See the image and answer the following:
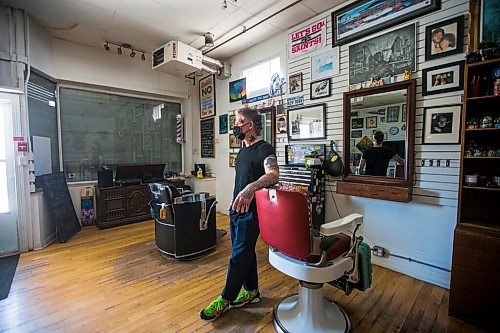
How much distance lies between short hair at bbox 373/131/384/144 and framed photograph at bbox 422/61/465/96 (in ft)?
1.78

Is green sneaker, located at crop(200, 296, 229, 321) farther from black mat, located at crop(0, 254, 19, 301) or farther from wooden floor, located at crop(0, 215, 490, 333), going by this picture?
black mat, located at crop(0, 254, 19, 301)

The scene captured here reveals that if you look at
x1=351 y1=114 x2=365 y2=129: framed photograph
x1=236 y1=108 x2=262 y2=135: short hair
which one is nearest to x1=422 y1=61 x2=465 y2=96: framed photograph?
x1=351 y1=114 x2=365 y2=129: framed photograph

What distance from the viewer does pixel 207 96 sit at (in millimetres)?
5285

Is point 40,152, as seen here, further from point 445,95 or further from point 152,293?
point 445,95

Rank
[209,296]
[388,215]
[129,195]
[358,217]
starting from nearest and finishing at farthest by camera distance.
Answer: [358,217]
[209,296]
[388,215]
[129,195]

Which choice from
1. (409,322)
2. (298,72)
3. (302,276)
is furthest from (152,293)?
(298,72)

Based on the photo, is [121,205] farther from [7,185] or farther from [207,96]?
[207,96]

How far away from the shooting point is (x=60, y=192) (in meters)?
3.81

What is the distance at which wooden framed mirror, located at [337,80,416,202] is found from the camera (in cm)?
247

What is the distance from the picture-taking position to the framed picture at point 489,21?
194 cm

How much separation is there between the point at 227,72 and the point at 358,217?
390 centimetres

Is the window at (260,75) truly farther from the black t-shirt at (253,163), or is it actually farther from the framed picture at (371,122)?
the black t-shirt at (253,163)

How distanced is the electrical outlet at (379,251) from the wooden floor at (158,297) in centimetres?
20

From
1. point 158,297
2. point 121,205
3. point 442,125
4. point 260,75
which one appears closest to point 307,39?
point 260,75
